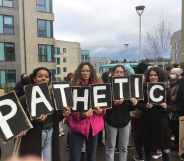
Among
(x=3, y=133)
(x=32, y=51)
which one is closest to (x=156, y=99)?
(x=3, y=133)

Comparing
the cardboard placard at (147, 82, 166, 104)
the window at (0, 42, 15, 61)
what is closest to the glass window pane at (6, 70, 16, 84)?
the window at (0, 42, 15, 61)

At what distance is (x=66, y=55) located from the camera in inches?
3767

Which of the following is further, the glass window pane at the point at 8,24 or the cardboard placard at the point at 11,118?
the glass window pane at the point at 8,24

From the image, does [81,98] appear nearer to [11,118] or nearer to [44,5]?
[11,118]

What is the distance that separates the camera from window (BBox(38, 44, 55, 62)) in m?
46.1

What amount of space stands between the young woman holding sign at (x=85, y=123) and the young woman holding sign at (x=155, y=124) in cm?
102

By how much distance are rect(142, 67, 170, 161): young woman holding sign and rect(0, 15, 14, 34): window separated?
38.6 meters

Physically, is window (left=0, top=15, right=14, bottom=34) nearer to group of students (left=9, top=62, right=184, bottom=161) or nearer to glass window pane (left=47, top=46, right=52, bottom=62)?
glass window pane (left=47, top=46, right=52, bottom=62)

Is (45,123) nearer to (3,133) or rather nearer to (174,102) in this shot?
(3,133)

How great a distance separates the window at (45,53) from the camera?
151 feet

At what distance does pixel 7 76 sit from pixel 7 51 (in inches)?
104

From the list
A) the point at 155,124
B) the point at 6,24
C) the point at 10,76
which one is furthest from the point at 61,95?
the point at 6,24

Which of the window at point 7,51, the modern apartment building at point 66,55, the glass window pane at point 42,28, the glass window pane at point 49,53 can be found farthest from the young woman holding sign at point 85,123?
the modern apartment building at point 66,55

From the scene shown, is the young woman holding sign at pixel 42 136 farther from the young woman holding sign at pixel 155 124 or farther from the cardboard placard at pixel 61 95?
the young woman holding sign at pixel 155 124
